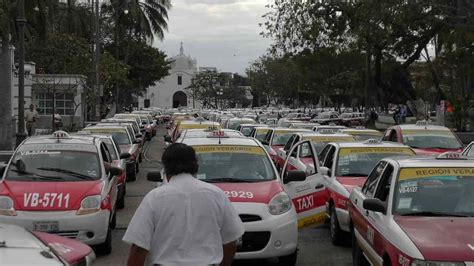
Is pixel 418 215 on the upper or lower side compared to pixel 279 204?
upper

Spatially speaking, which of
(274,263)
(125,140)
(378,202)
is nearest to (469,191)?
(378,202)

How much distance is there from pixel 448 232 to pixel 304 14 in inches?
1300

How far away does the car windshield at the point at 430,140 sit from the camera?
16406 mm

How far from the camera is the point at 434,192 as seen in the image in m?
6.87

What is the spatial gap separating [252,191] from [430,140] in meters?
9.46

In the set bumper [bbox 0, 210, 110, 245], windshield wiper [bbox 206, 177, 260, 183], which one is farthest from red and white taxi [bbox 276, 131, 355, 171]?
bumper [bbox 0, 210, 110, 245]

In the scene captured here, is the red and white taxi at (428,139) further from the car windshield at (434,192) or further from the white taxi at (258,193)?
the car windshield at (434,192)

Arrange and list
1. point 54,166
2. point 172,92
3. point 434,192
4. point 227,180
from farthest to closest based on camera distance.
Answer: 1. point 172,92
2. point 54,166
3. point 227,180
4. point 434,192

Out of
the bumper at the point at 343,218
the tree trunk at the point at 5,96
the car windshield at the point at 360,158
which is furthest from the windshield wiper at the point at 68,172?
the tree trunk at the point at 5,96

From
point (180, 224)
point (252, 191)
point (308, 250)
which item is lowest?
point (308, 250)

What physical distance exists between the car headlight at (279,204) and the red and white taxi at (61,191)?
2379mm

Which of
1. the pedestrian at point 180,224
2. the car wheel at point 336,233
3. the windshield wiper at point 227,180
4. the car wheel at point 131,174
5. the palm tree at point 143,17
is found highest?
the palm tree at point 143,17

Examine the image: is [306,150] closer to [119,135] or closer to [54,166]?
A: [54,166]

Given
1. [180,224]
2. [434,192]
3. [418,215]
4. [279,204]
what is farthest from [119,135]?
[180,224]
